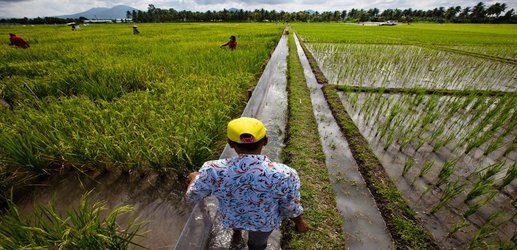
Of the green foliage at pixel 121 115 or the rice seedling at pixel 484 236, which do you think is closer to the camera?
the rice seedling at pixel 484 236

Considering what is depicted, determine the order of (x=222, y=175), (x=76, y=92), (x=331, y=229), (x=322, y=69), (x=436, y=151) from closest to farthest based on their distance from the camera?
(x=222, y=175) < (x=331, y=229) < (x=436, y=151) < (x=76, y=92) < (x=322, y=69)

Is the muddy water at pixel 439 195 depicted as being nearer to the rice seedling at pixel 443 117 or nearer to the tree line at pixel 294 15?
the rice seedling at pixel 443 117

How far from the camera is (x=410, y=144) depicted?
125 inches

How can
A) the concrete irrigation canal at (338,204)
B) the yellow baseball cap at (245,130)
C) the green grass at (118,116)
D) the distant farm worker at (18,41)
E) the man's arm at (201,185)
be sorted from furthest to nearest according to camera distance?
the distant farm worker at (18,41), the green grass at (118,116), the concrete irrigation canal at (338,204), the man's arm at (201,185), the yellow baseball cap at (245,130)

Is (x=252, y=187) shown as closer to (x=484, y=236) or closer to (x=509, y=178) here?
(x=484, y=236)

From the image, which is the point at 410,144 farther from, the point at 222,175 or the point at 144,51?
the point at 144,51

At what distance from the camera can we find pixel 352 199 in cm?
226

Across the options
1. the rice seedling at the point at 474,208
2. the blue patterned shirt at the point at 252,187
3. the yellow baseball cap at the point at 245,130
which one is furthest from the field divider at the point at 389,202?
the yellow baseball cap at the point at 245,130

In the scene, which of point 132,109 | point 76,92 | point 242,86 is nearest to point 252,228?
point 132,109

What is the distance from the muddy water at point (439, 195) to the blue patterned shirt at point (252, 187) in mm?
1513

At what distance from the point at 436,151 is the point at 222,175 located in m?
3.19

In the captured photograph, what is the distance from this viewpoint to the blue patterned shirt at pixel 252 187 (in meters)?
1.18

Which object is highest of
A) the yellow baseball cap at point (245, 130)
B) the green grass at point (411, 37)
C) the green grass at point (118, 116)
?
the yellow baseball cap at point (245, 130)

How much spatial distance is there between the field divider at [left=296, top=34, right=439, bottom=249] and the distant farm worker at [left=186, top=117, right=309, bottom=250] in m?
1.04
